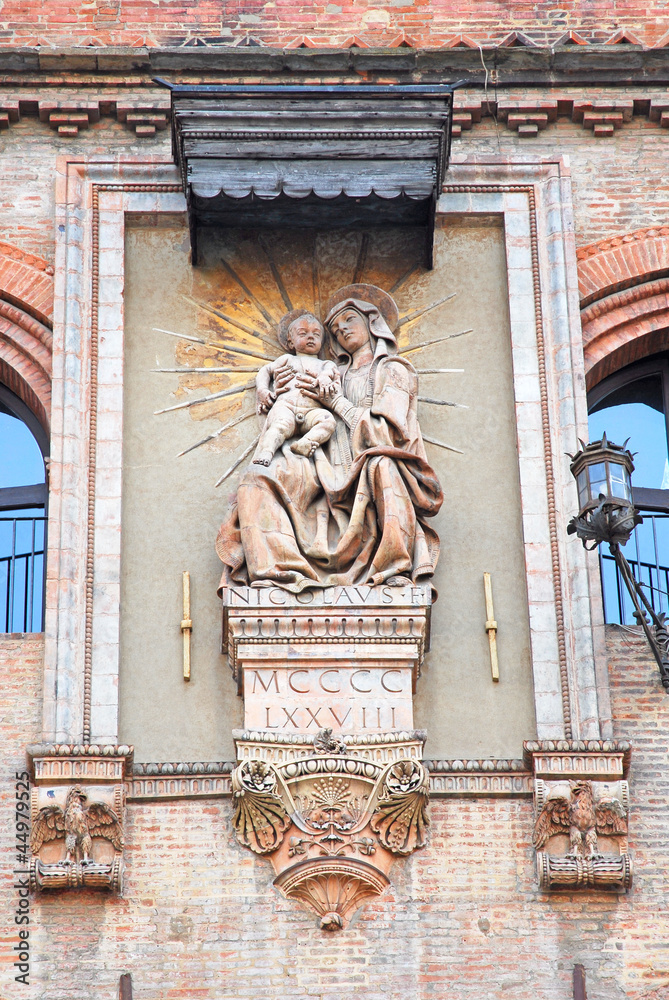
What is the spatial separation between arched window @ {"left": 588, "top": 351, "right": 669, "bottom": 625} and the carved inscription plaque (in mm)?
2182

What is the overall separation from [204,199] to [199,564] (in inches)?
108

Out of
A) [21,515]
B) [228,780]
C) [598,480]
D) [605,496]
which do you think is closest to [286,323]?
[21,515]

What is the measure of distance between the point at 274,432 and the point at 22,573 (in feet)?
7.03

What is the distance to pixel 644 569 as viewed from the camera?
16.6 metres

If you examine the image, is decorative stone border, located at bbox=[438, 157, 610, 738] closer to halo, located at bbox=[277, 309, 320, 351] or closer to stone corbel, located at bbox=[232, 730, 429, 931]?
stone corbel, located at bbox=[232, 730, 429, 931]

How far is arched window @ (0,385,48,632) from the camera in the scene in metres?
16.2

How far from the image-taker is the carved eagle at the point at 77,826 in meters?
14.4

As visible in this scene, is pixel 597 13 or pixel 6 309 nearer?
pixel 6 309

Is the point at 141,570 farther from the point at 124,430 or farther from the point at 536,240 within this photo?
the point at 536,240

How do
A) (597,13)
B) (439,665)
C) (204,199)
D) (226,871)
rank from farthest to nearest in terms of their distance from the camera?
(597,13) → (204,199) → (439,665) → (226,871)

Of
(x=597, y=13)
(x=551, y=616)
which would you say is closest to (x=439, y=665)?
(x=551, y=616)

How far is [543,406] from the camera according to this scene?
16.4 metres

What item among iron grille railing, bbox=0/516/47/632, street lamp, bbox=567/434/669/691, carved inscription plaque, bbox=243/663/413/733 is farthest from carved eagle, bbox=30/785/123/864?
street lamp, bbox=567/434/669/691

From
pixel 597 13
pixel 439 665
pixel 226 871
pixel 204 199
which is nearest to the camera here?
pixel 226 871
